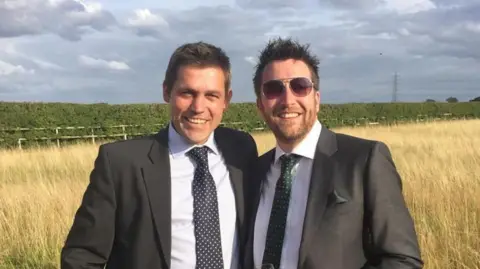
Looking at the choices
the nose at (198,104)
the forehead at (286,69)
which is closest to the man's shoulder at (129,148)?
the nose at (198,104)

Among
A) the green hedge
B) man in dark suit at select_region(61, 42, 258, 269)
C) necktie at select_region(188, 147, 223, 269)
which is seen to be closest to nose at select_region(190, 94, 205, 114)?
man in dark suit at select_region(61, 42, 258, 269)

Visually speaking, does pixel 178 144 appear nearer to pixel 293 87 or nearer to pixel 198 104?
pixel 198 104

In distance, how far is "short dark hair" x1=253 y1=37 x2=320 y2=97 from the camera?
264cm

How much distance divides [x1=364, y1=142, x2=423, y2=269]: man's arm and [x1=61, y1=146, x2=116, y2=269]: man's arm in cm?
112

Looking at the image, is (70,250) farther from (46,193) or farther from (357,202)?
(46,193)

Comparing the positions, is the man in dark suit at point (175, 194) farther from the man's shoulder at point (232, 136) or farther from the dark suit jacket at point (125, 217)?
the man's shoulder at point (232, 136)

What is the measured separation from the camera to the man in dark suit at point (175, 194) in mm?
2570

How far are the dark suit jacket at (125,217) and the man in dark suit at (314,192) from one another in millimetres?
291

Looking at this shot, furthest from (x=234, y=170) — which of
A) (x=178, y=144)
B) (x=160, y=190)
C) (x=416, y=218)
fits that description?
(x=416, y=218)

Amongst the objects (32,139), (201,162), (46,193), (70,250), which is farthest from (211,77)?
(32,139)

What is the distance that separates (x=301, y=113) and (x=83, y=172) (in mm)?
10540

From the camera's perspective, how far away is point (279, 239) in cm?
244

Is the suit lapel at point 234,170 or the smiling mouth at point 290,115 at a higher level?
the smiling mouth at point 290,115

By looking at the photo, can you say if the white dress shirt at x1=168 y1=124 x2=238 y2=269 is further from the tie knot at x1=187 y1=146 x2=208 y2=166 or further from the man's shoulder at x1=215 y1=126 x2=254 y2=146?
the man's shoulder at x1=215 y1=126 x2=254 y2=146
